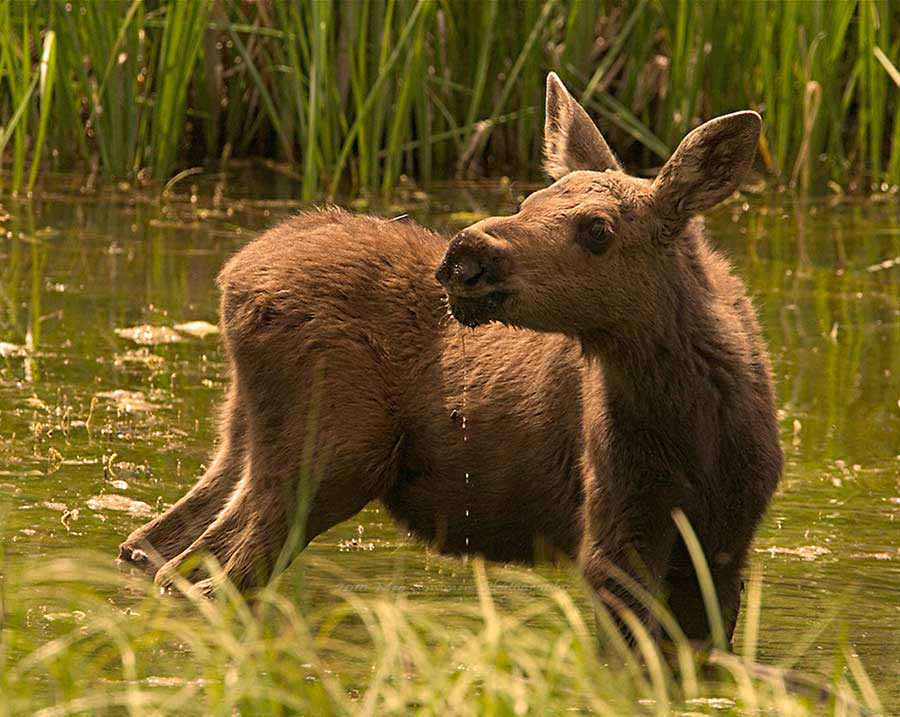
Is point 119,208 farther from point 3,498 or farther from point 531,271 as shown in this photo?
point 531,271

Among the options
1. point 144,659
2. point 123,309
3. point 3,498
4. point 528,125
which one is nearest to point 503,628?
point 144,659

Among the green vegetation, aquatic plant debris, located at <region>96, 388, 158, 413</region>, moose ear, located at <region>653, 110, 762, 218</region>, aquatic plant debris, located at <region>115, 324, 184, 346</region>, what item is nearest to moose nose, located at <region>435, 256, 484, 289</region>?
moose ear, located at <region>653, 110, 762, 218</region>

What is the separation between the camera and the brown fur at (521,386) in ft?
17.1

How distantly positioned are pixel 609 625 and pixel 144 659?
1457 millimetres

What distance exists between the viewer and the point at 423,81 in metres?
11.9

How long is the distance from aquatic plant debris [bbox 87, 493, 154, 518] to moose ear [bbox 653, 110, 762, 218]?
2.25 m

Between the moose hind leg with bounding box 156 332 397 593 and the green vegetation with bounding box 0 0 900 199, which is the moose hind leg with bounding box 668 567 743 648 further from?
the green vegetation with bounding box 0 0 900 199

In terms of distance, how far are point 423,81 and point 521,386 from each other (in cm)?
641

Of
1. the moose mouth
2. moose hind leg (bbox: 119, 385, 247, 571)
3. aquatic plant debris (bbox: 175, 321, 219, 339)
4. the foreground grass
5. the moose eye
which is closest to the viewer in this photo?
the foreground grass

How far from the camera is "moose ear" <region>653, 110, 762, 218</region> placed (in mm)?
5285

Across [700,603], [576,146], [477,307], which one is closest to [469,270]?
[477,307]

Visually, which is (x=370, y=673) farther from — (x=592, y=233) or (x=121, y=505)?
(x=121, y=505)

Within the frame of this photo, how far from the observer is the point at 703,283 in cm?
548

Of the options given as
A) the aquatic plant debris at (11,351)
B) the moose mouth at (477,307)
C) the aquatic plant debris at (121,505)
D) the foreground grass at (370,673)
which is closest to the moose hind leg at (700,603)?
the foreground grass at (370,673)
